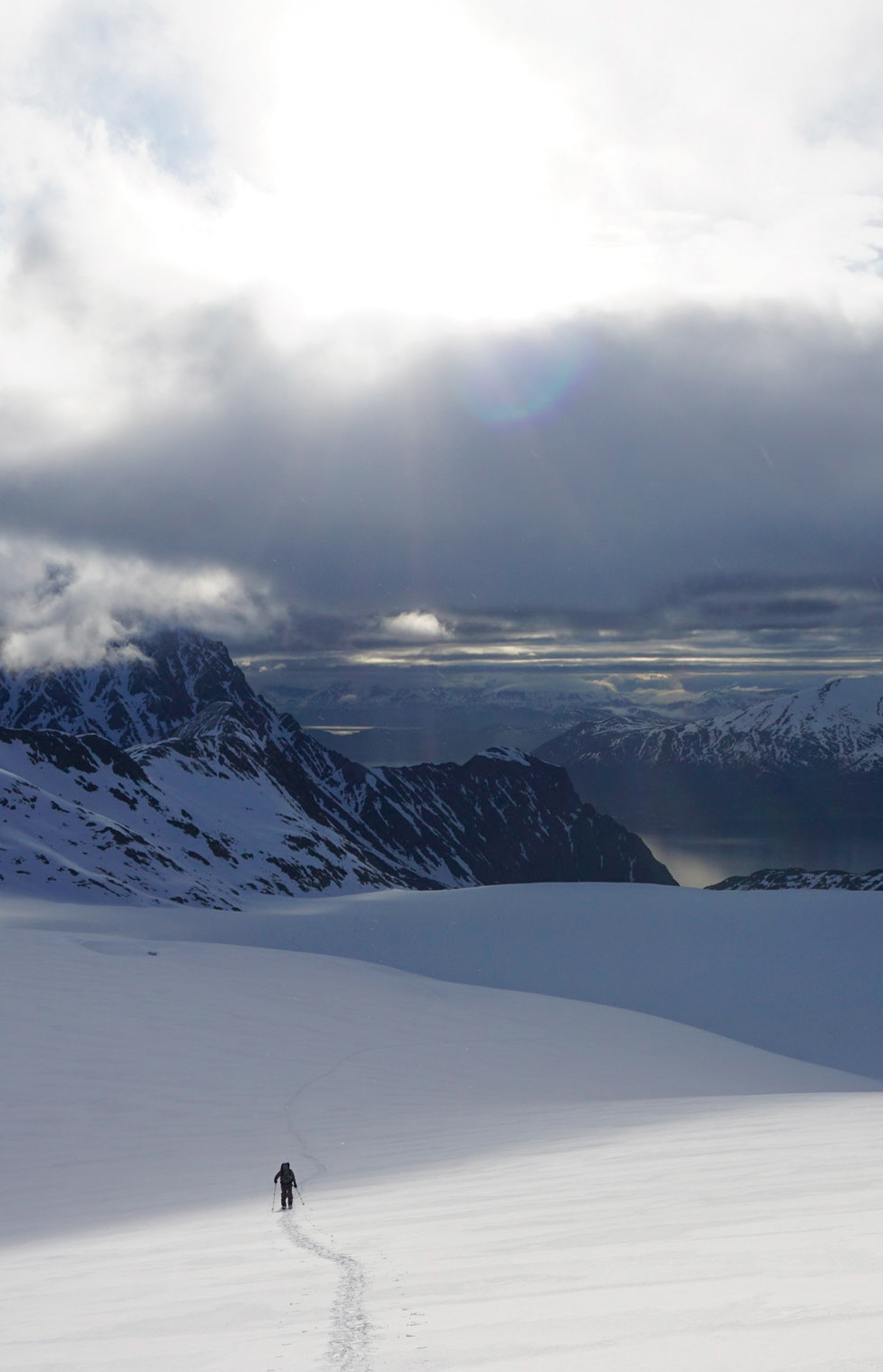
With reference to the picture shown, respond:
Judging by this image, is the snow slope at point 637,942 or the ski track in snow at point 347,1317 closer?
the ski track in snow at point 347,1317

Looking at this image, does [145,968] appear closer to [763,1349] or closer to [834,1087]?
[834,1087]

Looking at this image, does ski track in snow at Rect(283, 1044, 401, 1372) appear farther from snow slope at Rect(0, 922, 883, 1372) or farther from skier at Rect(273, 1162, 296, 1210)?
skier at Rect(273, 1162, 296, 1210)

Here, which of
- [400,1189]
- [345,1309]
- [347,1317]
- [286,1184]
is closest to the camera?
[347,1317]

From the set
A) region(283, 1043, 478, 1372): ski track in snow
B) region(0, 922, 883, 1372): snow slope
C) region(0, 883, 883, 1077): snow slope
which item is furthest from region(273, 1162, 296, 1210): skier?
region(0, 883, 883, 1077): snow slope

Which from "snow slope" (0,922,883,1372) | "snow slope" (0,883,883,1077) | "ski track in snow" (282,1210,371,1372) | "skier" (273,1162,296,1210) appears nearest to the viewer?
"ski track in snow" (282,1210,371,1372)

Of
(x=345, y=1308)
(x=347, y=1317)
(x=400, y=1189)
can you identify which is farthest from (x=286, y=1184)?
(x=347, y=1317)

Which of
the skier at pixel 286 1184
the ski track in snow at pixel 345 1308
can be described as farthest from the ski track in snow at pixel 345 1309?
the skier at pixel 286 1184

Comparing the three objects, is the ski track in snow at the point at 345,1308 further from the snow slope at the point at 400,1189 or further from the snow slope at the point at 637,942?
the snow slope at the point at 637,942

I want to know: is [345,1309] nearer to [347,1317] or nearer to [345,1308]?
[345,1308]

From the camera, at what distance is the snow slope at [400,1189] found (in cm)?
518

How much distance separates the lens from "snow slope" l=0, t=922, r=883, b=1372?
5184 mm

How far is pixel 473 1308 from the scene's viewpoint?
5656mm

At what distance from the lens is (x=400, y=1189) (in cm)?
1189

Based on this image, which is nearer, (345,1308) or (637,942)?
(345,1308)
